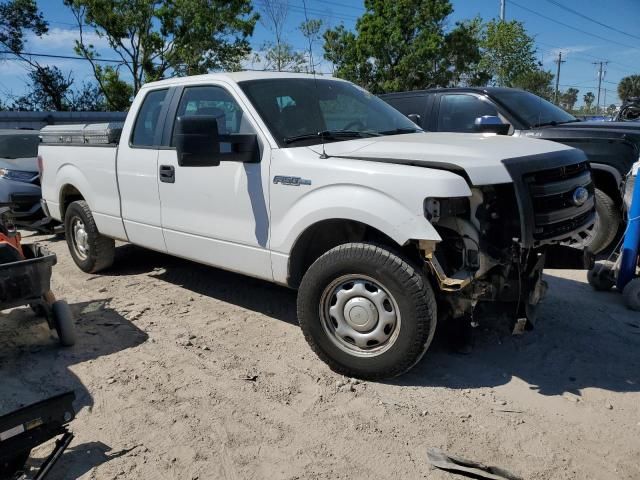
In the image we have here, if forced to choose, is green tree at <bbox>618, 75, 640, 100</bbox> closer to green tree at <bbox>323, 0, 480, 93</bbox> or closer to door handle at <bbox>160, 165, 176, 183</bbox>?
green tree at <bbox>323, 0, 480, 93</bbox>

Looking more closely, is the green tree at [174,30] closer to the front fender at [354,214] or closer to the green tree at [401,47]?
the green tree at [401,47]

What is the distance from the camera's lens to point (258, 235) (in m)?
4.14

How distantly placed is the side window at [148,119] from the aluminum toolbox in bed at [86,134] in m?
0.51

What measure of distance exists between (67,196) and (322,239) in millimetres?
3783

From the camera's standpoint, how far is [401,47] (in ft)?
82.9

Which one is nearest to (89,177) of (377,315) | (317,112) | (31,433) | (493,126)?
(317,112)

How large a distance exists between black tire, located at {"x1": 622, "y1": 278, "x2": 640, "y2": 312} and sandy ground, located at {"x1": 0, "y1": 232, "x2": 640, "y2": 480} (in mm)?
124

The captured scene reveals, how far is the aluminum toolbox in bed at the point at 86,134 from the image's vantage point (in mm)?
5668

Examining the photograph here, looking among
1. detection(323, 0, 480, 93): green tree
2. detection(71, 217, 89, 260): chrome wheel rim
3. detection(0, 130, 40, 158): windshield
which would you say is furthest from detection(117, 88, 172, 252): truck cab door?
detection(323, 0, 480, 93): green tree

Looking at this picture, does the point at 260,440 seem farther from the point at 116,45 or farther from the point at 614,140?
the point at 116,45

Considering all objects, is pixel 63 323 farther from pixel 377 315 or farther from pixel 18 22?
pixel 18 22

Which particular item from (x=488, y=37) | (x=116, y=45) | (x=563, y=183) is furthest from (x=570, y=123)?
(x=488, y=37)

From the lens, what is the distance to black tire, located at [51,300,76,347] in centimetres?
427

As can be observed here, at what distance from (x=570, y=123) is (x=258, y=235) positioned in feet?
16.2
